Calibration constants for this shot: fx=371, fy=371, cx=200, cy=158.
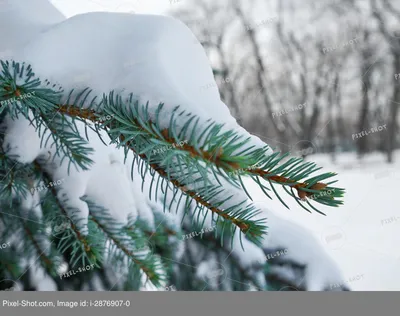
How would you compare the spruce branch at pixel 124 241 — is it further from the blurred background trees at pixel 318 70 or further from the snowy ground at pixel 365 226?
the blurred background trees at pixel 318 70

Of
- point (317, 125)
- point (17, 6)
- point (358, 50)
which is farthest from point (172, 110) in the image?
point (358, 50)

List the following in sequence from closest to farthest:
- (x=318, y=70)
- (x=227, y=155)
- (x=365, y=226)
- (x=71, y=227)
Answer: (x=227, y=155) < (x=71, y=227) < (x=365, y=226) < (x=318, y=70)

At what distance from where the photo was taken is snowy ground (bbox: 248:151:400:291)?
2.75 feet

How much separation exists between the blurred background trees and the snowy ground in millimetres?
135

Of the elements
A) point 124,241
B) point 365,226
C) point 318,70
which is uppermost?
point 318,70

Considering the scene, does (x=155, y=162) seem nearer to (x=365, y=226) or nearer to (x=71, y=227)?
(x=71, y=227)

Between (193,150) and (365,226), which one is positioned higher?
(193,150)

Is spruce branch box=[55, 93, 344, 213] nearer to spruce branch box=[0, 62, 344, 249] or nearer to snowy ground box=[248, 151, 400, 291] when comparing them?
spruce branch box=[0, 62, 344, 249]

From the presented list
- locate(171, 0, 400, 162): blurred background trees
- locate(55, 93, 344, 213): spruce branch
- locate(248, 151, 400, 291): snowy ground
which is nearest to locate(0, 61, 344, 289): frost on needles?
locate(55, 93, 344, 213): spruce branch

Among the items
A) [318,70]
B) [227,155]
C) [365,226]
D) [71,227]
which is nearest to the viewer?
[227,155]

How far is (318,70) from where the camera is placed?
1.25 meters

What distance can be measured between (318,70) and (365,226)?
0.55 meters

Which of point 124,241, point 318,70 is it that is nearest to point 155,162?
point 124,241
